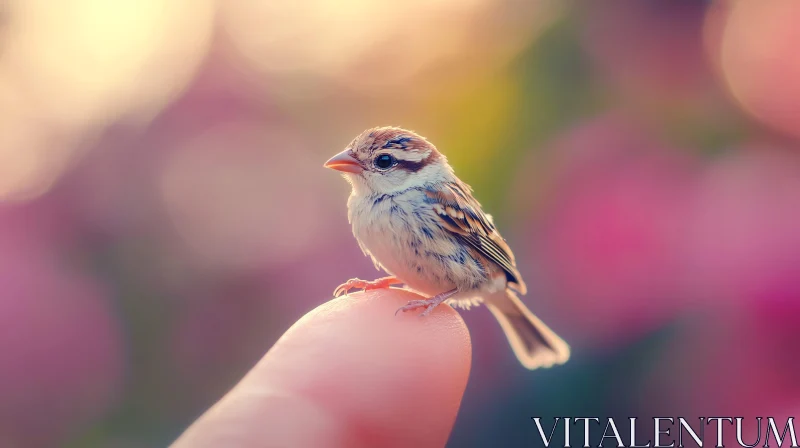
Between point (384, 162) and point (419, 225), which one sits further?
point (384, 162)

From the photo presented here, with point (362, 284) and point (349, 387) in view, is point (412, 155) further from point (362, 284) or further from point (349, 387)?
point (349, 387)

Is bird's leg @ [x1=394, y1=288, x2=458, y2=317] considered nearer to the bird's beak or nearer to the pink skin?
the pink skin

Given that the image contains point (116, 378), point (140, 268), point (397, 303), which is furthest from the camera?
point (140, 268)

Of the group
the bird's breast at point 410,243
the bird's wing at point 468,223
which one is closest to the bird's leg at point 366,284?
the bird's breast at point 410,243

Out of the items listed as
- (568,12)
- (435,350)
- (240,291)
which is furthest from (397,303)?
(568,12)

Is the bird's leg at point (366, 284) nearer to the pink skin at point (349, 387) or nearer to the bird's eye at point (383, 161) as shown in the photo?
the pink skin at point (349, 387)

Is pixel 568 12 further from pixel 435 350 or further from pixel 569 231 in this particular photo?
pixel 435 350

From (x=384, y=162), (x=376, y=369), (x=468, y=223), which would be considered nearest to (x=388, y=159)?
(x=384, y=162)
